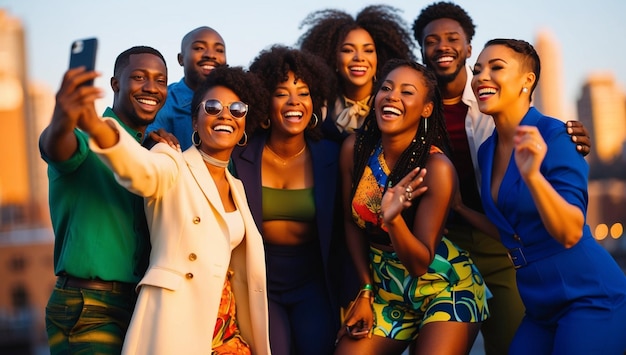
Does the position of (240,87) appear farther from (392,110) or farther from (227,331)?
(227,331)

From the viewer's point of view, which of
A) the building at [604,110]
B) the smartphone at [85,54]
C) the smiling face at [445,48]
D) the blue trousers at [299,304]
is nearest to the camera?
the smartphone at [85,54]

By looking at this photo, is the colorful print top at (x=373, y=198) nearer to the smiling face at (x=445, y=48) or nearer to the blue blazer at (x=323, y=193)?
the blue blazer at (x=323, y=193)

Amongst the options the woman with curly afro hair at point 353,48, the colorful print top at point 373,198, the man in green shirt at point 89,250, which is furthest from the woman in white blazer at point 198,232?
the woman with curly afro hair at point 353,48

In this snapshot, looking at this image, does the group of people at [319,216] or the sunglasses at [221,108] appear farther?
the sunglasses at [221,108]

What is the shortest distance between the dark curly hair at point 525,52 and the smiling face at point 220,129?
5.26ft

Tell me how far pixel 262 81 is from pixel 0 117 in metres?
122

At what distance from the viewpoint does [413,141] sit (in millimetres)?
6004

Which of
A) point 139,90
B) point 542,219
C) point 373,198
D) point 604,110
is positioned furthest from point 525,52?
point 604,110

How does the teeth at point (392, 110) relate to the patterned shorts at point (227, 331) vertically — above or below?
above

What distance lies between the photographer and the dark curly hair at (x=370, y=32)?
25.3ft

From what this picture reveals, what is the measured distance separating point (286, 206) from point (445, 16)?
7.00ft

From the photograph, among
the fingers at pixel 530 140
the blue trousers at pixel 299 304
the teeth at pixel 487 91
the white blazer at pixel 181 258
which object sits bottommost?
the blue trousers at pixel 299 304

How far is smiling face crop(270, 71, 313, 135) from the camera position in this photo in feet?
20.9

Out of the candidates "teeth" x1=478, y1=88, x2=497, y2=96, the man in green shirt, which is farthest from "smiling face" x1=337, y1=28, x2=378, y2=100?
the man in green shirt
